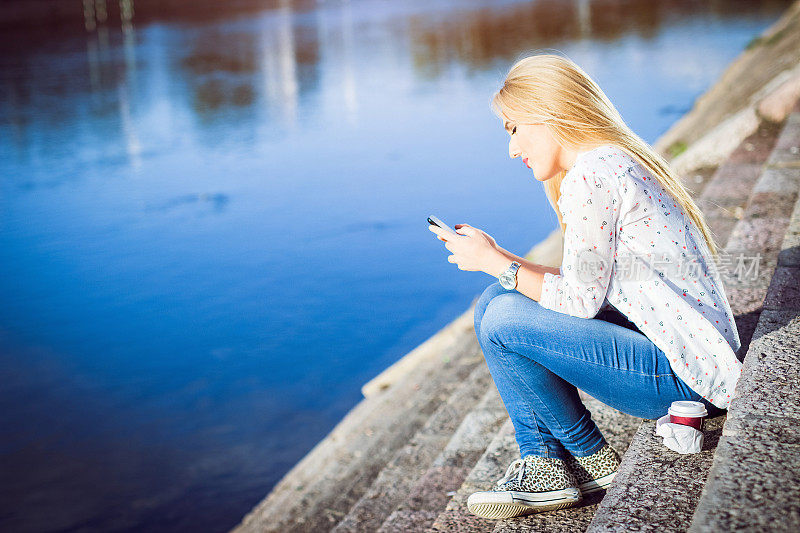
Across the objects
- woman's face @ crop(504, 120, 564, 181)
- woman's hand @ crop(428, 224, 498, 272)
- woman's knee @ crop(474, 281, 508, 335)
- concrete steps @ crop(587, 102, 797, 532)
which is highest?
woman's face @ crop(504, 120, 564, 181)

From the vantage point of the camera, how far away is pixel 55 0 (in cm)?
3706

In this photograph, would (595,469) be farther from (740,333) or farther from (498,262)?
(740,333)

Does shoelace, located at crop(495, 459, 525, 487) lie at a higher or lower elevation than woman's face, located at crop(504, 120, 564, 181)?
lower

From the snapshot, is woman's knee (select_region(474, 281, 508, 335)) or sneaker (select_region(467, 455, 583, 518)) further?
woman's knee (select_region(474, 281, 508, 335))

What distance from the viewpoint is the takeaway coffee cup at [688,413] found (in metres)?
1.98

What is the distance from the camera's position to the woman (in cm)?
196

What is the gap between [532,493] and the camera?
6.93ft

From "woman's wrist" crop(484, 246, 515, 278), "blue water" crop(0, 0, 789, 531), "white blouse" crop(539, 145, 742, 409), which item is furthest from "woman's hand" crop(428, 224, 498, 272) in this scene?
"blue water" crop(0, 0, 789, 531)

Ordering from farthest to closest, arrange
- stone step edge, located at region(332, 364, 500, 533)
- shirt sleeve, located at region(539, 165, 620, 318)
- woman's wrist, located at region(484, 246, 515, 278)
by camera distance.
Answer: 1. stone step edge, located at region(332, 364, 500, 533)
2. woman's wrist, located at region(484, 246, 515, 278)
3. shirt sleeve, located at region(539, 165, 620, 318)

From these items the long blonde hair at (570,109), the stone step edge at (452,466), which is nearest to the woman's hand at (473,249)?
the long blonde hair at (570,109)

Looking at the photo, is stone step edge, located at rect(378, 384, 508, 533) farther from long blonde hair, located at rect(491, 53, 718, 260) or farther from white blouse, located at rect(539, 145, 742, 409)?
long blonde hair, located at rect(491, 53, 718, 260)

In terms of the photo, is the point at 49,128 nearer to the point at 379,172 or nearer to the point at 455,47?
the point at 379,172

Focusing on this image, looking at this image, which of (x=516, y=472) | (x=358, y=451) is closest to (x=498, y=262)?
(x=516, y=472)

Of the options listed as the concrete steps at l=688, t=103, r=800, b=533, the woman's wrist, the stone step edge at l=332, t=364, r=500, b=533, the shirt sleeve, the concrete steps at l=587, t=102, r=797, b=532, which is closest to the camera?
the concrete steps at l=688, t=103, r=800, b=533
